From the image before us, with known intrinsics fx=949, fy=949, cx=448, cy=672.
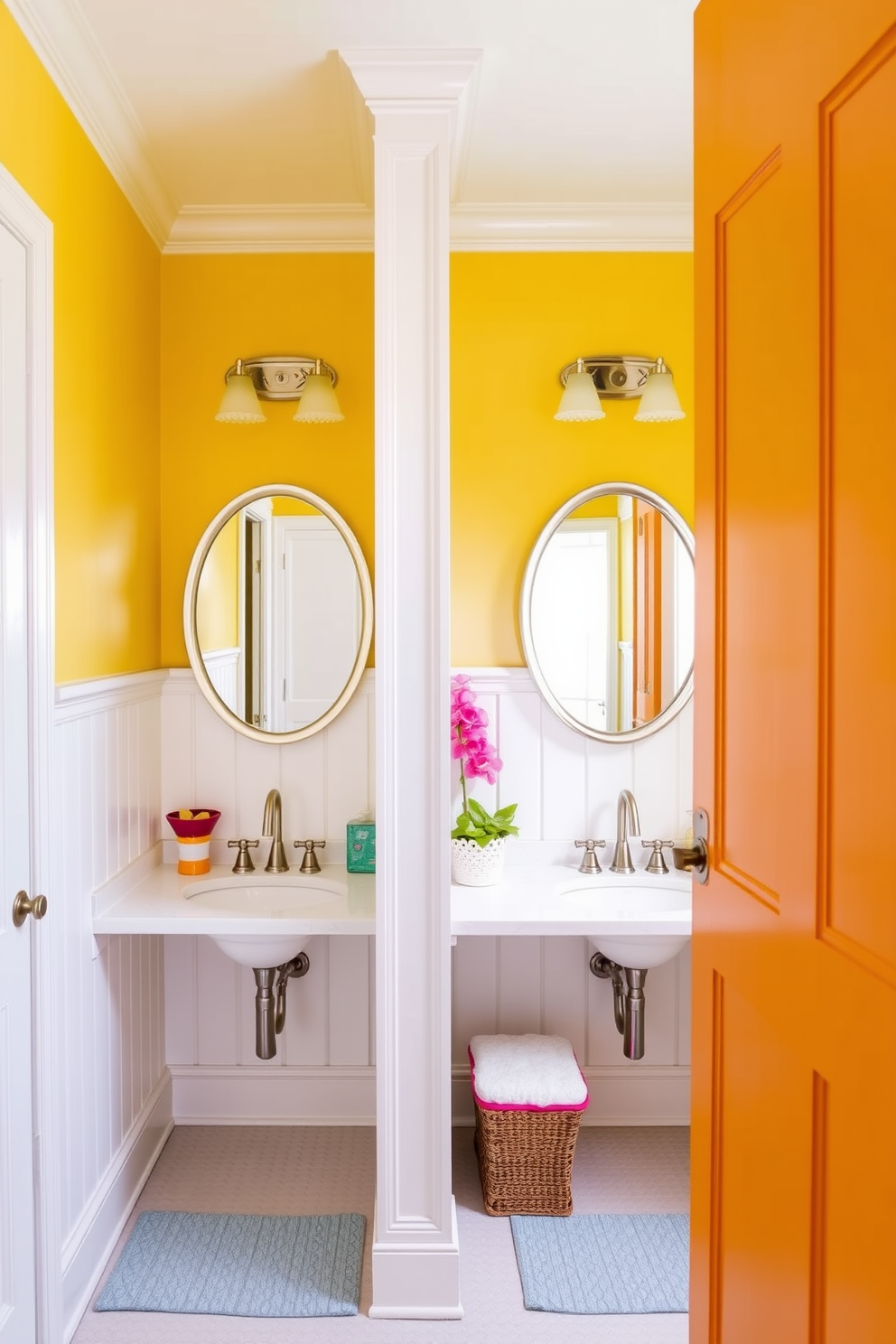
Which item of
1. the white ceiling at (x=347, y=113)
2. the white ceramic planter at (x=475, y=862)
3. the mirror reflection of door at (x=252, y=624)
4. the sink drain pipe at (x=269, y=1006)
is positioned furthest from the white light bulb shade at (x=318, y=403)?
the sink drain pipe at (x=269, y=1006)

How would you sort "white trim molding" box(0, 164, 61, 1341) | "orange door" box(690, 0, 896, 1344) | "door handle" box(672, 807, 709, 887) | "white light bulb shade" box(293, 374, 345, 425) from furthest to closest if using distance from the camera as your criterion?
"white light bulb shade" box(293, 374, 345, 425)
"white trim molding" box(0, 164, 61, 1341)
"door handle" box(672, 807, 709, 887)
"orange door" box(690, 0, 896, 1344)

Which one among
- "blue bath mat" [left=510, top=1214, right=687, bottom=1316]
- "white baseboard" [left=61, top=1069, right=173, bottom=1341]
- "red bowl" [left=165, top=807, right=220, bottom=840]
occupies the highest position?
"red bowl" [left=165, top=807, right=220, bottom=840]

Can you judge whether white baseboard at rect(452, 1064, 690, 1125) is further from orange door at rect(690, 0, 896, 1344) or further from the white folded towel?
orange door at rect(690, 0, 896, 1344)

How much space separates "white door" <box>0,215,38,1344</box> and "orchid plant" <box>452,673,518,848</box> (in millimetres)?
1136

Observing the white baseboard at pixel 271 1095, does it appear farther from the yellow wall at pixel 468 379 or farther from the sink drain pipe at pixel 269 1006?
the yellow wall at pixel 468 379

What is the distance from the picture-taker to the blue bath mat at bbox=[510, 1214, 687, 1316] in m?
2.07

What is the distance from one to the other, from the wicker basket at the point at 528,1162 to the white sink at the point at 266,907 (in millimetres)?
634

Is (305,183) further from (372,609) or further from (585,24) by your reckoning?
(372,609)

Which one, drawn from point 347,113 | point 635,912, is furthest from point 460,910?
point 347,113

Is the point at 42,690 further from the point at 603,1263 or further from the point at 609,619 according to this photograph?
the point at 603,1263

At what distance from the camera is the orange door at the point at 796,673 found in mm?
881

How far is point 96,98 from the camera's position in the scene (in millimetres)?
2062

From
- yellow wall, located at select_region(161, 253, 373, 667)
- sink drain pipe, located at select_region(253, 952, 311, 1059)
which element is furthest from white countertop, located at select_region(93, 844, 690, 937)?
yellow wall, located at select_region(161, 253, 373, 667)

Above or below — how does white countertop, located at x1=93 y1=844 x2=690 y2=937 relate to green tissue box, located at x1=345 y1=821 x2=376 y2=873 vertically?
below
